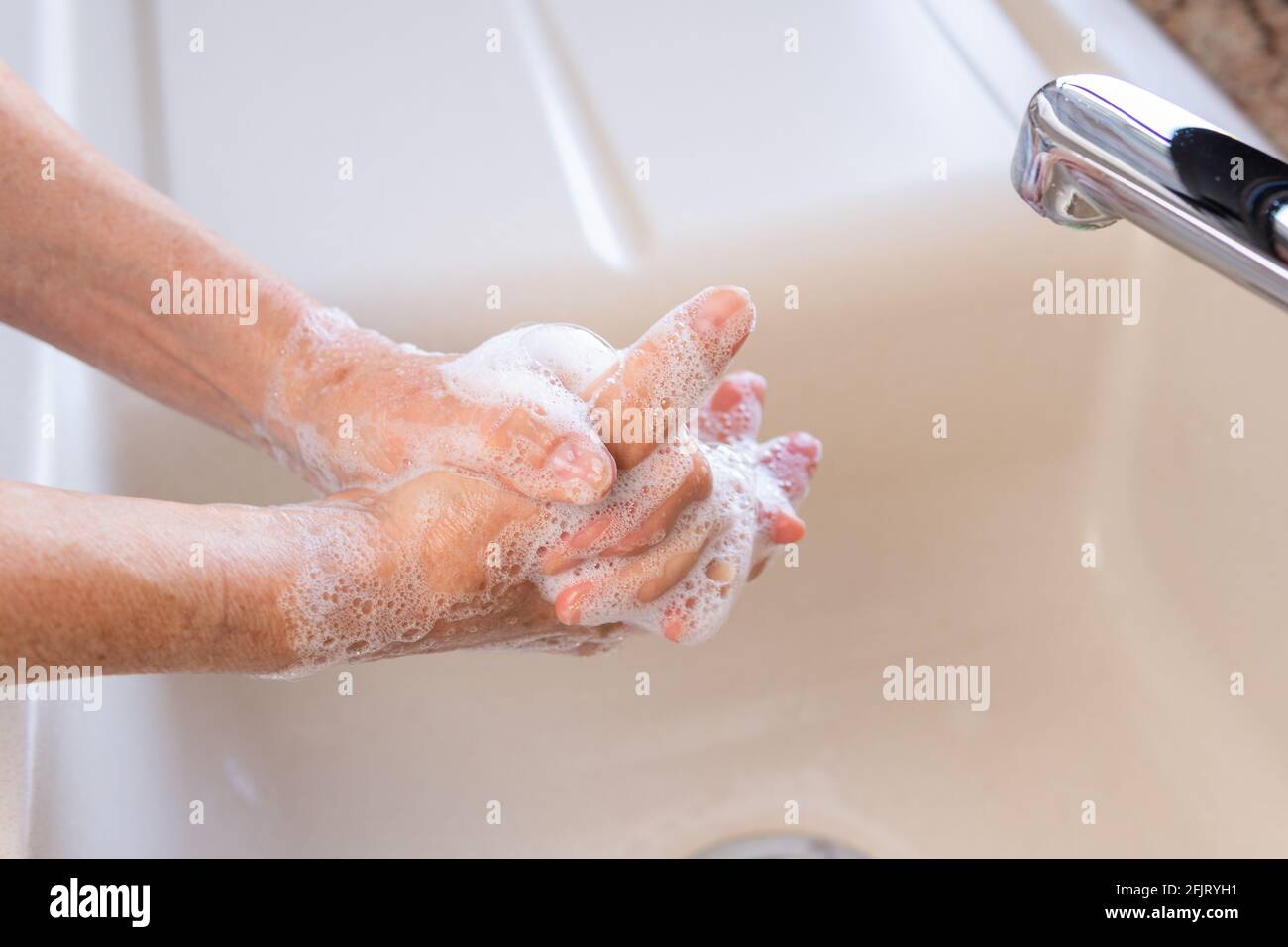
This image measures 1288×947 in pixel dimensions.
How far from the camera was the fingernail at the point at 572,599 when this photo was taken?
61 centimetres

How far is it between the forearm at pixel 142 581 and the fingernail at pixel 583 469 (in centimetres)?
13

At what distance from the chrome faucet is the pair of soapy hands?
19cm

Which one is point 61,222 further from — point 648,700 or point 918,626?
point 918,626

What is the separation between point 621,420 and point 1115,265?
1.38 feet

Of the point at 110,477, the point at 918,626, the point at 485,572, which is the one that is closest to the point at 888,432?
the point at 918,626

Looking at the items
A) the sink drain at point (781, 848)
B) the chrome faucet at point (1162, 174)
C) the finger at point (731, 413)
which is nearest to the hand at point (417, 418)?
the finger at point (731, 413)

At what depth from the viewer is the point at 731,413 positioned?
74 centimetres

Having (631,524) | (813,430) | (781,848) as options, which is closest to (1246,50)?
(813,430)

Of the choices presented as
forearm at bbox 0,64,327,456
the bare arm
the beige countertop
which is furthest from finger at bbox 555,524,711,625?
the beige countertop

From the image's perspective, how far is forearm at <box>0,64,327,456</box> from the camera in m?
0.64

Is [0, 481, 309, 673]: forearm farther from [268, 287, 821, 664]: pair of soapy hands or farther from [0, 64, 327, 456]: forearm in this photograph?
[0, 64, 327, 456]: forearm

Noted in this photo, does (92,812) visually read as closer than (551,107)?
Yes

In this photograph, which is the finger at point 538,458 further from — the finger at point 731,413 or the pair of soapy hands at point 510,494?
the finger at point 731,413

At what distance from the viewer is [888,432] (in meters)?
0.87
